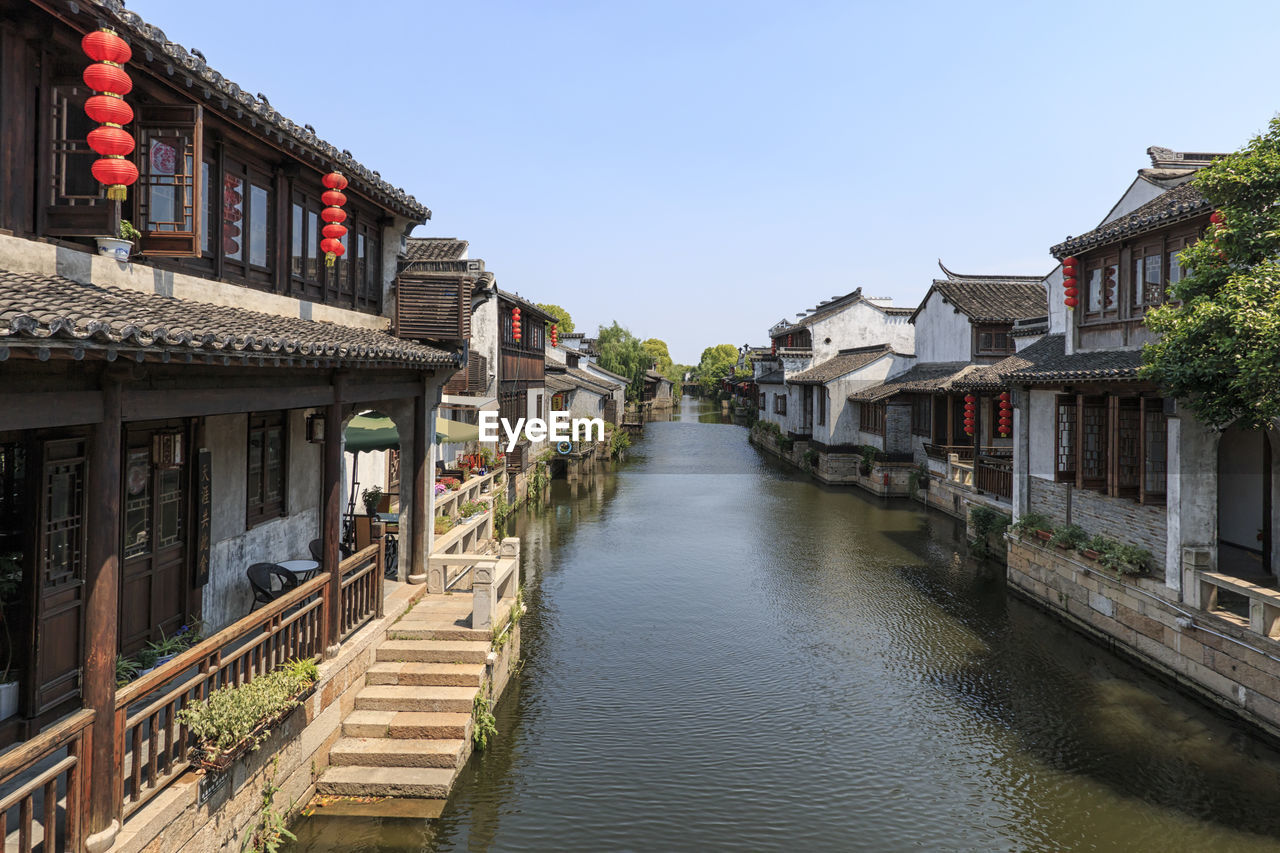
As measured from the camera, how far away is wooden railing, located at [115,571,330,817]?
6.11 m

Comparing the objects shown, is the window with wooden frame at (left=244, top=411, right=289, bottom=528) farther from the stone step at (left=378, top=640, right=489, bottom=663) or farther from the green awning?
the stone step at (left=378, top=640, right=489, bottom=663)

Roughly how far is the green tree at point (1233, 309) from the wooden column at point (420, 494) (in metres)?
10.7

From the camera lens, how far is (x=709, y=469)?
42.6m

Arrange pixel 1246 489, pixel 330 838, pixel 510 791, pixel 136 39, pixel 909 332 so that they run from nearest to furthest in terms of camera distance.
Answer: pixel 136 39 → pixel 330 838 → pixel 510 791 → pixel 1246 489 → pixel 909 332

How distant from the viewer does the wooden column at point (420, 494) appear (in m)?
12.8

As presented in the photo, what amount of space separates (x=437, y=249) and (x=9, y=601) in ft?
73.6

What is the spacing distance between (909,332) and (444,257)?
107 feet

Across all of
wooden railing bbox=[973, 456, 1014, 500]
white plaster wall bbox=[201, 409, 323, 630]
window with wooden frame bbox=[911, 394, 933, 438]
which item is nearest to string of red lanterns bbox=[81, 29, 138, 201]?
white plaster wall bbox=[201, 409, 323, 630]

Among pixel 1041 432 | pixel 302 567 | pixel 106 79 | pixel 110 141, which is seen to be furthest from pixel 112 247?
pixel 1041 432

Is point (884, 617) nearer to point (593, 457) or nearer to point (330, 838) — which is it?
point (330, 838)

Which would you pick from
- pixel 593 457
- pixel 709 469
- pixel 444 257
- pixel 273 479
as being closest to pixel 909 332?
pixel 709 469

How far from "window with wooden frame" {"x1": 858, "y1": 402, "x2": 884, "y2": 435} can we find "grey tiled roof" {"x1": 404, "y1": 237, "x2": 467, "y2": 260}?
1882 centimetres

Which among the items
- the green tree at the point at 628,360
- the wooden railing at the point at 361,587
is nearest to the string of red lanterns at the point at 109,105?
the wooden railing at the point at 361,587

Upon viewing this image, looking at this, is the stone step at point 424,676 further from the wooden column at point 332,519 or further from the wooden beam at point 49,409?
the wooden beam at point 49,409
